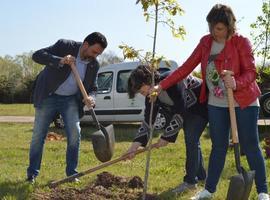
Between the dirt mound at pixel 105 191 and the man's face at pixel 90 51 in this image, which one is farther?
the man's face at pixel 90 51

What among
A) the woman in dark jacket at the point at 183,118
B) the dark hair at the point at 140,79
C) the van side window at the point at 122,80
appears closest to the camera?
the dark hair at the point at 140,79

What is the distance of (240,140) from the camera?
445 cm

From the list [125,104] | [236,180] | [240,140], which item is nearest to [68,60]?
[240,140]

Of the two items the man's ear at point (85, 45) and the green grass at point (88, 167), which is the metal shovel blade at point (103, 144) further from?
the man's ear at point (85, 45)

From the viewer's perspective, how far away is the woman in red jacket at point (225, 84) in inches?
165

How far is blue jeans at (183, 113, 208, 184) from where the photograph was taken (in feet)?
16.6

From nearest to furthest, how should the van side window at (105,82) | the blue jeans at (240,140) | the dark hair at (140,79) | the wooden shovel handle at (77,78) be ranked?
the blue jeans at (240,140) < the dark hair at (140,79) < the wooden shovel handle at (77,78) < the van side window at (105,82)

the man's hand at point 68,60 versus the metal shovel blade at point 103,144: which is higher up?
the man's hand at point 68,60

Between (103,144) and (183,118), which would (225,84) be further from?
(103,144)

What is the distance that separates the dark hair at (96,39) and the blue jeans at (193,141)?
3.70ft

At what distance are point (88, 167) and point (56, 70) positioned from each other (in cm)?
202

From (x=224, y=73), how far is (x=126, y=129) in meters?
8.83

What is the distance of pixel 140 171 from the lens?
21.2ft

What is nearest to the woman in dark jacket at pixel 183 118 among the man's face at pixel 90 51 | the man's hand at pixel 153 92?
the man's hand at pixel 153 92
